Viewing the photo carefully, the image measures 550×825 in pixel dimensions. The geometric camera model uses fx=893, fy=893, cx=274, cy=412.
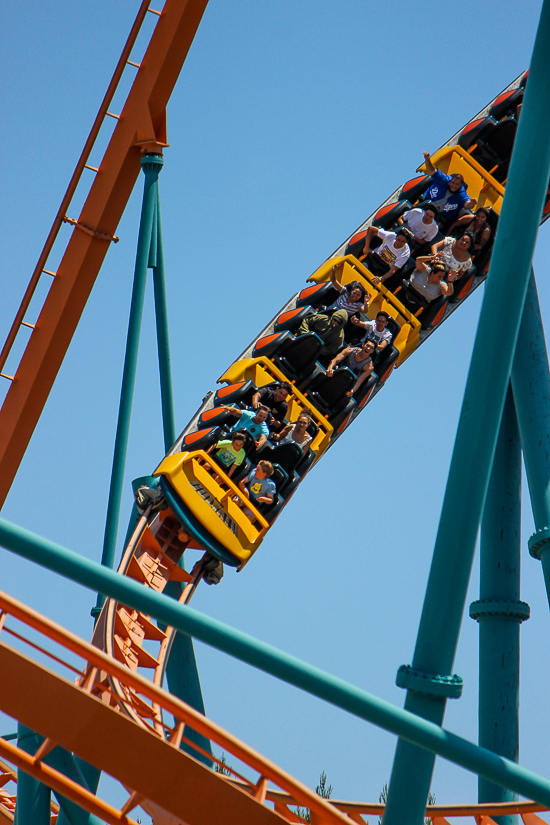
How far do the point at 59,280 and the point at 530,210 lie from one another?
365 centimetres

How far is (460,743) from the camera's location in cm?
251

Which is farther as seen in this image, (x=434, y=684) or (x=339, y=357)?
(x=339, y=357)

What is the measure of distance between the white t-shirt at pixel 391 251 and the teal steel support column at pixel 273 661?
15.2ft

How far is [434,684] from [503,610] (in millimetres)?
2012

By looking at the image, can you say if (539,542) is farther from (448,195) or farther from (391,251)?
(448,195)

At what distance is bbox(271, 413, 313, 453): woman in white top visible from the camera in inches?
241

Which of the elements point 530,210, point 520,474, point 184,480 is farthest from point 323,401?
point 530,210

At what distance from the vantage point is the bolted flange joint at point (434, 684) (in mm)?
2688

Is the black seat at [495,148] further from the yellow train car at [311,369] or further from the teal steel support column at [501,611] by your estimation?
the teal steel support column at [501,611]

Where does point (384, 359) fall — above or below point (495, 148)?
below

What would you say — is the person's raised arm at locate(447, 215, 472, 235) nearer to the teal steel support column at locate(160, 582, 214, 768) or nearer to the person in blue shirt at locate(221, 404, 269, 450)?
the person in blue shirt at locate(221, 404, 269, 450)

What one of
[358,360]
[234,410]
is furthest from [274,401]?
[358,360]

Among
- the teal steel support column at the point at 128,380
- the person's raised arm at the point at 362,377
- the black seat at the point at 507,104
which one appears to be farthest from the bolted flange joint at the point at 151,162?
the black seat at the point at 507,104

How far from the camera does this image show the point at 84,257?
5.77 metres
